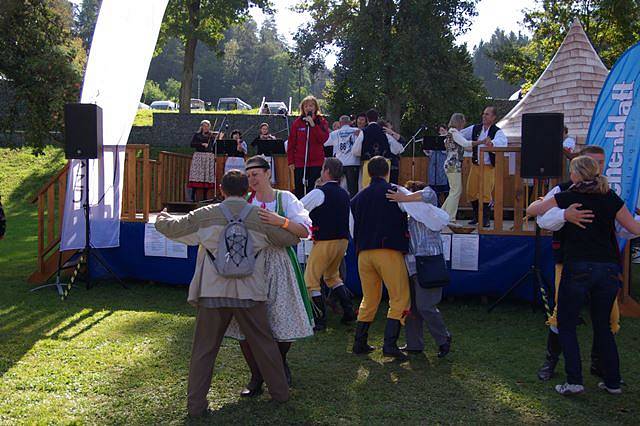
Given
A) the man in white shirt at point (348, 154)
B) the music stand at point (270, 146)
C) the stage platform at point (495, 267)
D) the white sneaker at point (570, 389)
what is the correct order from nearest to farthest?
the white sneaker at point (570, 389) → the stage platform at point (495, 267) → the man in white shirt at point (348, 154) → the music stand at point (270, 146)

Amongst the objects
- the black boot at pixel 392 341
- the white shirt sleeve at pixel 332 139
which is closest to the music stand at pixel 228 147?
the white shirt sleeve at pixel 332 139

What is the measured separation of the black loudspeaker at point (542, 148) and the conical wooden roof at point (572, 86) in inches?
225

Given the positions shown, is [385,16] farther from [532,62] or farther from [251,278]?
[251,278]

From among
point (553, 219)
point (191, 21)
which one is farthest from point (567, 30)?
point (553, 219)

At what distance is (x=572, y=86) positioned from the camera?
543 inches

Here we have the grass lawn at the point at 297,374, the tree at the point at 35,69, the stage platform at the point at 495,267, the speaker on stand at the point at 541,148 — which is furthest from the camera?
the tree at the point at 35,69

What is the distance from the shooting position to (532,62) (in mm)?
27266

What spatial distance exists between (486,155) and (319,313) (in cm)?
347

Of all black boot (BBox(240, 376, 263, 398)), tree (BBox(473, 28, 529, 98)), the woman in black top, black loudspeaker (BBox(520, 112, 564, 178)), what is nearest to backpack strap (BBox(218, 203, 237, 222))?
black boot (BBox(240, 376, 263, 398))

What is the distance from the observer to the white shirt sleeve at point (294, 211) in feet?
16.1

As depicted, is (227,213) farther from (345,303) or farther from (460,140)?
(460,140)

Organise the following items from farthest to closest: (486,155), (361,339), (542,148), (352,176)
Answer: (352,176)
(486,155)
(542,148)
(361,339)

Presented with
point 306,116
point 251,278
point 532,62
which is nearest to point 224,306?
point 251,278

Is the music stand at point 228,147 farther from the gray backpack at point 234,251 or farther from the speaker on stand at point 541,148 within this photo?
the gray backpack at point 234,251
